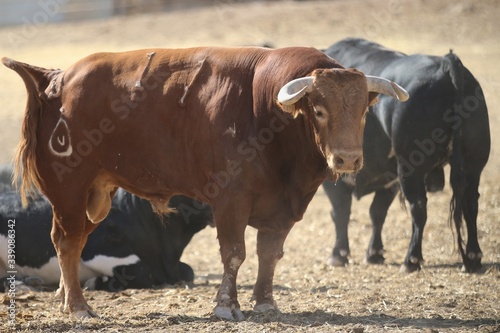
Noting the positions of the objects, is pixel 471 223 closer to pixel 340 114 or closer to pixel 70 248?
pixel 340 114

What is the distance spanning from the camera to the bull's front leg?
6.54 metres

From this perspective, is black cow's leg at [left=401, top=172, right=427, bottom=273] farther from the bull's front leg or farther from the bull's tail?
the bull's tail

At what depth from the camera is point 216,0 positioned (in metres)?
29.6

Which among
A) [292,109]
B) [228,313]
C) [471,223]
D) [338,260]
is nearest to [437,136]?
[471,223]

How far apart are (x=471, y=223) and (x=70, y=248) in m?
3.76

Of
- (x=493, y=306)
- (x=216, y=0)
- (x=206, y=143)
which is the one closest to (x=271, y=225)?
(x=206, y=143)

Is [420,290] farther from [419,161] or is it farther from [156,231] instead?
[156,231]

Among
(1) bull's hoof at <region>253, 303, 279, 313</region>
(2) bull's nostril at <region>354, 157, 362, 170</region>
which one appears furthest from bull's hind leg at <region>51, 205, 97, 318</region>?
(2) bull's nostril at <region>354, 157, 362, 170</region>

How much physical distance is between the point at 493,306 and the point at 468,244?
1705mm

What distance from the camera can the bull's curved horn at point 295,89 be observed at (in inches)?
228

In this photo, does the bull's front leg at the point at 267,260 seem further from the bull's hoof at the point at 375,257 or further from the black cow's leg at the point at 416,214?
the bull's hoof at the point at 375,257

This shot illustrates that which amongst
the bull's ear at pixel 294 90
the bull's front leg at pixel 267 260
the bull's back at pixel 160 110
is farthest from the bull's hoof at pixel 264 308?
the bull's ear at pixel 294 90

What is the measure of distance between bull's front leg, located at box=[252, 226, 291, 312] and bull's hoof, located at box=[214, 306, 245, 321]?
0.30m

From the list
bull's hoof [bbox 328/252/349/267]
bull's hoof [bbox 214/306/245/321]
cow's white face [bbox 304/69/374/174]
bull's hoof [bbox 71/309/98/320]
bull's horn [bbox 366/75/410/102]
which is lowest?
bull's hoof [bbox 71/309/98/320]
